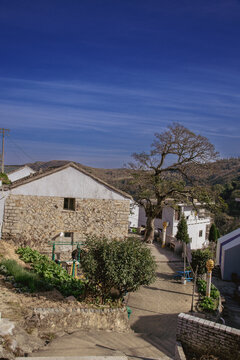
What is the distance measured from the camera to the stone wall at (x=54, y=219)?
17984mm

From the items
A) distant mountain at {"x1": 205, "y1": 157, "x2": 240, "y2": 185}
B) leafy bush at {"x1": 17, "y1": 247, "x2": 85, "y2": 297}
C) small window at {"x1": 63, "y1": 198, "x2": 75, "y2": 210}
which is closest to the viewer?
leafy bush at {"x1": 17, "y1": 247, "x2": 85, "y2": 297}

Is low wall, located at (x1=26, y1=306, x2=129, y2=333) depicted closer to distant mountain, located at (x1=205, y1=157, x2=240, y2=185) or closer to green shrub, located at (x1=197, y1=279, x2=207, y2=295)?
green shrub, located at (x1=197, y1=279, x2=207, y2=295)

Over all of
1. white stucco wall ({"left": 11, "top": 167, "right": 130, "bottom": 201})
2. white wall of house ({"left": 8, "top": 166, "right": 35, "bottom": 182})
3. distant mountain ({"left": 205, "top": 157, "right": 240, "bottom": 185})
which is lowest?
white stucco wall ({"left": 11, "top": 167, "right": 130, "bottom": 201})

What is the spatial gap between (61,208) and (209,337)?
471 inches

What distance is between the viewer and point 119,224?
63.2ft

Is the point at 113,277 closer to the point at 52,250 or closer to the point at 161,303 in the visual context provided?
the point at 161,303

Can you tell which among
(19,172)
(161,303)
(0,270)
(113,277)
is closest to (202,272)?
(161,303)

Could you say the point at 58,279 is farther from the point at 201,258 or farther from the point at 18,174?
the point at 18,174

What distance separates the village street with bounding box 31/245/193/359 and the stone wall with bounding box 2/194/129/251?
450cm

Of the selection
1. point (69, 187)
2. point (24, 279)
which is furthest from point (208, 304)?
point (69, 187)

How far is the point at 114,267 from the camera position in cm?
1127

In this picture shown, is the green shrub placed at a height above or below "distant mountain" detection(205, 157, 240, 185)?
below

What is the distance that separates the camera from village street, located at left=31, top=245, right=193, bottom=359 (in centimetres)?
766

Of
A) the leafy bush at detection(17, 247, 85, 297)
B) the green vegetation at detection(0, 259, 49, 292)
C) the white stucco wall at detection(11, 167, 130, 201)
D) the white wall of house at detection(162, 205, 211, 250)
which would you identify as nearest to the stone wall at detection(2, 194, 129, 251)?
the white stucco wall at detection(11, 167, 130, 201)
